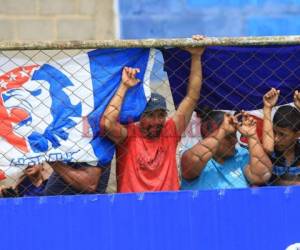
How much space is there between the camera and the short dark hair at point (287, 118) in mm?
4613

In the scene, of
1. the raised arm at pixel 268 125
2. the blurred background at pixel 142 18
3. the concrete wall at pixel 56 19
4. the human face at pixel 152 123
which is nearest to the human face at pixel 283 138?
the raised arm at pixel 268 125

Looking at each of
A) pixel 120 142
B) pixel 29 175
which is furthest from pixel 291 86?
pixel 29 175

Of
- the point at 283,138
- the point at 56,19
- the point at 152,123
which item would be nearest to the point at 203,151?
the point at 152,123

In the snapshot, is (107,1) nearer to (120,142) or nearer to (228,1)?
(228,1)

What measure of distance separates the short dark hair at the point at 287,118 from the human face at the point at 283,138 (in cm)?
2

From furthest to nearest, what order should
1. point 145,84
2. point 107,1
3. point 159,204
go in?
point 107,1 → point 145,84 → point 159,204

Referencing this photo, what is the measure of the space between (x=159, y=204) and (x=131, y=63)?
2.67ft

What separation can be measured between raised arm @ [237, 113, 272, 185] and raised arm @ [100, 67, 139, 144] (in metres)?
0.66

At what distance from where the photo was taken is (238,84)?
181 inches

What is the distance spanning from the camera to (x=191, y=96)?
4504mm

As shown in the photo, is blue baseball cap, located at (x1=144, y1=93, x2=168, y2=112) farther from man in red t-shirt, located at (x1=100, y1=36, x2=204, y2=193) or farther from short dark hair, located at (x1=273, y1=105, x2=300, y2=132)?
short dark hair, located at (x1=273, y1=105, x2=300, y2=132)

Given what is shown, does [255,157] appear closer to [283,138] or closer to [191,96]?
[283,138]

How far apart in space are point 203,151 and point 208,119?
0.76ft

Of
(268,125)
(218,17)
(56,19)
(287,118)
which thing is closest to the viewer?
(268,125)
